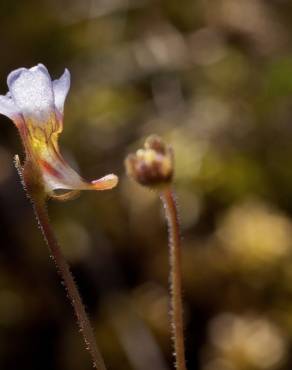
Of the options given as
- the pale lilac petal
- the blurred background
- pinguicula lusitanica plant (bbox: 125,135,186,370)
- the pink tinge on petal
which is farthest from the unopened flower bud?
the blurred background

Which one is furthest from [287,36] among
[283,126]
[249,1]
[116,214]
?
[116,214]

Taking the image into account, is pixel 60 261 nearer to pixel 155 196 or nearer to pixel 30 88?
pixel 30 88

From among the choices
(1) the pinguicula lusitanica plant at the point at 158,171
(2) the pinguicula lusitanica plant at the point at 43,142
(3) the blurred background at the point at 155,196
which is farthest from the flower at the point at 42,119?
(3) the blurred background at the point at 155,196

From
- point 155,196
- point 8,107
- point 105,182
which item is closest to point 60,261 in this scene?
point 105,182

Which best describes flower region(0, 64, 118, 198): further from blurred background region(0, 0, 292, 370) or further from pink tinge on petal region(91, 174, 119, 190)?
blurred background region(0, 0, 292, 370)

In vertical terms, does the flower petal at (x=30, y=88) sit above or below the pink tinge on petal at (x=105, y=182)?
above

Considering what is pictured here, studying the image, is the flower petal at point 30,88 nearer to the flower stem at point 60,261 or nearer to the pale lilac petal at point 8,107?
the pale lilac petal at point 8,107
